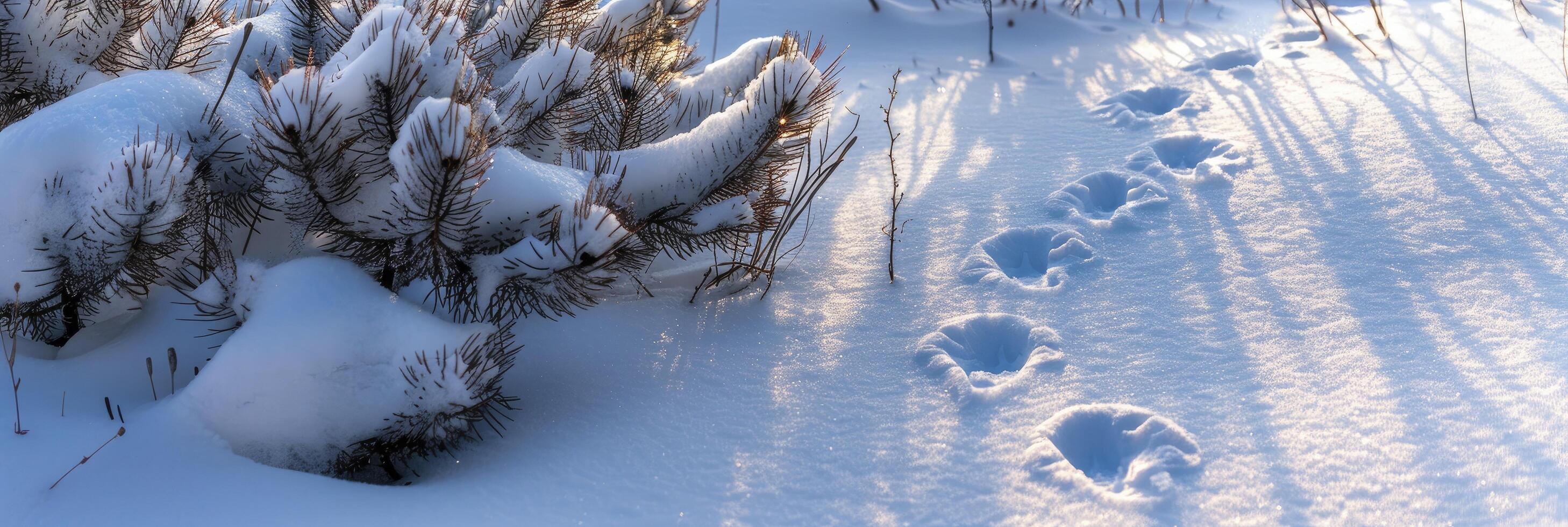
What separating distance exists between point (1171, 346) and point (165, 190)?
5.62 feet

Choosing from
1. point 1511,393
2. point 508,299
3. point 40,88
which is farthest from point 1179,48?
point 40,88

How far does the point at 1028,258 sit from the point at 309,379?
5.04 feet

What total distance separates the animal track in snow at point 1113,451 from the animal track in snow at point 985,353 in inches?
5.9

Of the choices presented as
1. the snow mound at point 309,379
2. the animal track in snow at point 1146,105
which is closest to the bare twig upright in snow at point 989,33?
A: the animal track in snow at point 1146,105

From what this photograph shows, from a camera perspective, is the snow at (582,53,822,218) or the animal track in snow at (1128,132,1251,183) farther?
the animal track in snow at (1128,132,1251,183)

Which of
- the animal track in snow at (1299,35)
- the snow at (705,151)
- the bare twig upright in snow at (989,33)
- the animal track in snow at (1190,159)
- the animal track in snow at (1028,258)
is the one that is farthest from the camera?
the bare twig upright in snow at (989,33)

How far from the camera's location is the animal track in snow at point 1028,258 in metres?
A: 2.07

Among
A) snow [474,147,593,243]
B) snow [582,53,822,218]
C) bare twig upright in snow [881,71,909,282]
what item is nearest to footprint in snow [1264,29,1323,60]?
bare twig upright in snow [881,71,909,282]

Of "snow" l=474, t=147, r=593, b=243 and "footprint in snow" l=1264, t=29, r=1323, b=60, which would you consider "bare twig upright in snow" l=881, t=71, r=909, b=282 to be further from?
"footprint in snow" l=1264, t=29, r=1323, b=60

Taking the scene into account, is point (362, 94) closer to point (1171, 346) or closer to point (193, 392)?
point (193, 392)

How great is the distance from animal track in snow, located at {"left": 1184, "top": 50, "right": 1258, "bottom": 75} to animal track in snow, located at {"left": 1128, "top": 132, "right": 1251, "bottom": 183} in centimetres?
86

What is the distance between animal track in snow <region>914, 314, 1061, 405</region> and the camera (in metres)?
1.70

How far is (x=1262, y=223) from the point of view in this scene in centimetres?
220

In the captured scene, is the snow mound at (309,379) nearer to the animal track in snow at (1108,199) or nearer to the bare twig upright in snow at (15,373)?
the bare twig upright in snow at (15,373)
